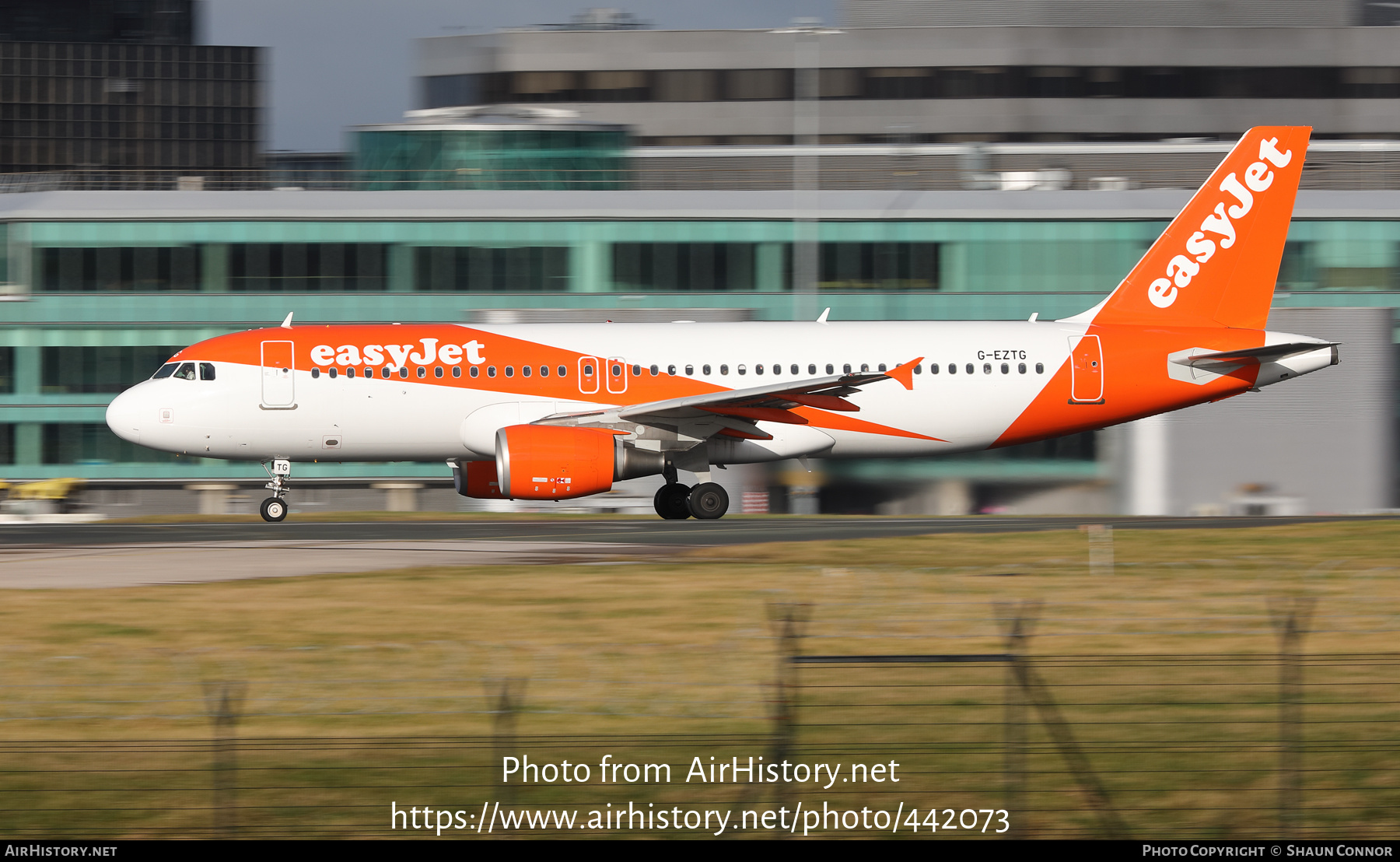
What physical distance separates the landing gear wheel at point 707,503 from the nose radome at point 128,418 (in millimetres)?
10200

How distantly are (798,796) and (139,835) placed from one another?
3.60 m

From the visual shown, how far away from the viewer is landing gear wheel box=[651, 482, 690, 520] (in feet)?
99.9

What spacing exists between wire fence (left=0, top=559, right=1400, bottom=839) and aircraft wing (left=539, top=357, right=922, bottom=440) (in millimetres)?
13986

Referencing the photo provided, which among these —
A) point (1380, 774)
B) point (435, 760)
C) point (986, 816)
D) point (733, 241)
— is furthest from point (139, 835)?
point (733, 241)

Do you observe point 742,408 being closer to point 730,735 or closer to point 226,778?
point 730,735

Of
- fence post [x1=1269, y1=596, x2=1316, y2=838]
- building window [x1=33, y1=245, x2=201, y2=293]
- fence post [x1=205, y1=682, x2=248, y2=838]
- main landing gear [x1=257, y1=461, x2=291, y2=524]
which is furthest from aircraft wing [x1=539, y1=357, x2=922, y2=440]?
building window [x1=33, y1=245, x2=201, y2=293]

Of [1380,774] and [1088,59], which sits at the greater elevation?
[1088,59]

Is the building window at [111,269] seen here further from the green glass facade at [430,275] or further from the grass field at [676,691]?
the grass field at [676,691]

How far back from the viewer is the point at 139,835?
8.95 meters

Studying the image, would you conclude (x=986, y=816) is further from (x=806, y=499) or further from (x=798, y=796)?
(x=806, y=499)

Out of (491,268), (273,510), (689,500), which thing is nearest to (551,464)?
(689,500)

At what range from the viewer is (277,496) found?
30.8 metres

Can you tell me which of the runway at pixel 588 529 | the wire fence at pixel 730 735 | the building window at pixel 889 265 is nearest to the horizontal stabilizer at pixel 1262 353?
the runway at pixel 588 529

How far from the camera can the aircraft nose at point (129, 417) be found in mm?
30031
